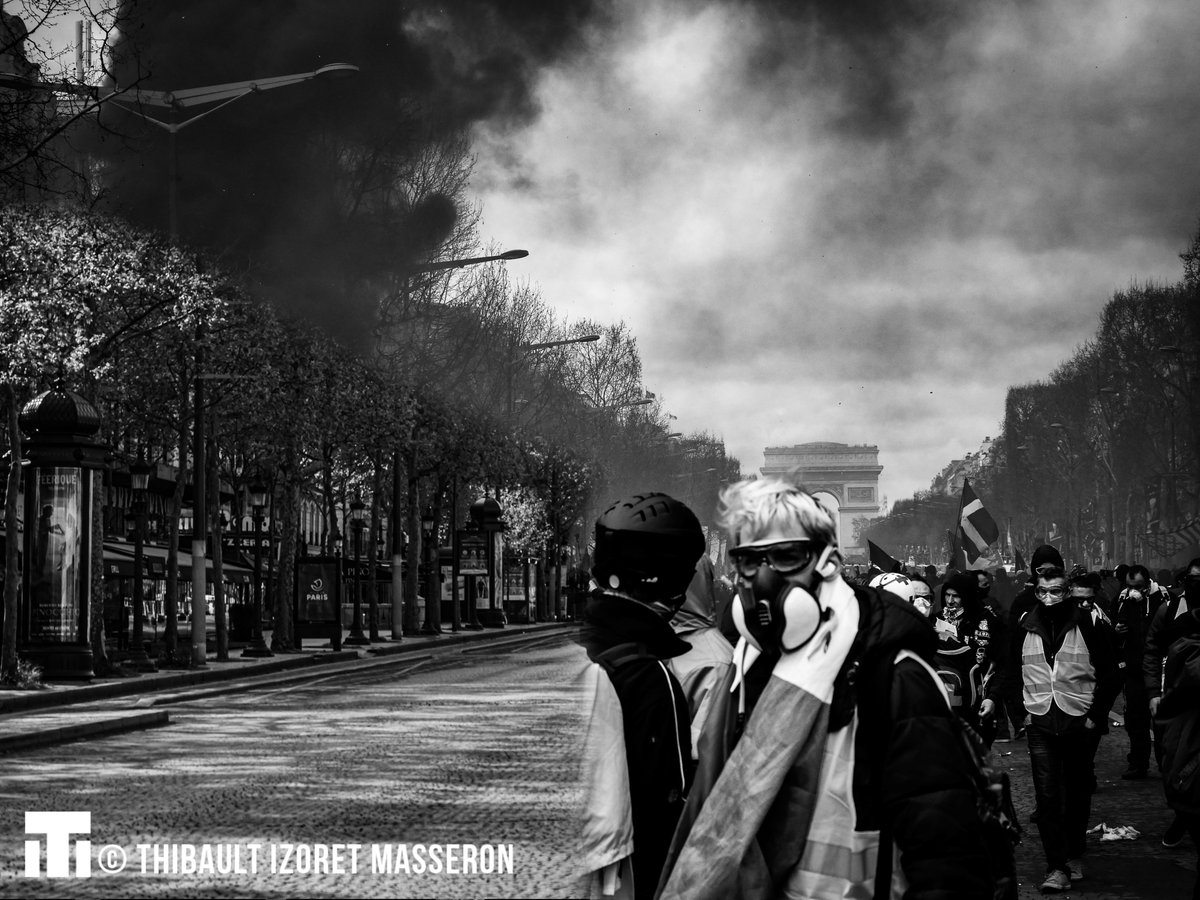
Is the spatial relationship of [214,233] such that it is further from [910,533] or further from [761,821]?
[910,533]

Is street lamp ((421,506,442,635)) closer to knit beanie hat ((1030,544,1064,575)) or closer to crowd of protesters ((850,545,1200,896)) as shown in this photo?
crowd of protesters ((850,545,1200,896))

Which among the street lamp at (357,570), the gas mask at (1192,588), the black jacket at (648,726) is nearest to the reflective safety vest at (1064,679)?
the gas mask at (1192,588)

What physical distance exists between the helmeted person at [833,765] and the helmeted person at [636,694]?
38cm

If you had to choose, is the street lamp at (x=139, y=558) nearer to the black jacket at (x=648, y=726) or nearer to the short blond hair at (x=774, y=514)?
the black jacket at (x=648, y=726)

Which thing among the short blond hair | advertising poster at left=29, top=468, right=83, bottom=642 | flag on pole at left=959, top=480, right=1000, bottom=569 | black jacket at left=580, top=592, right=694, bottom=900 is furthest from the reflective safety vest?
advertising poster at left=29, top=468, right=83, bottom=642

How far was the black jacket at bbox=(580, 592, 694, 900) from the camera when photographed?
4.05 meters

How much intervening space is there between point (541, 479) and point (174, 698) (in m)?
52.4

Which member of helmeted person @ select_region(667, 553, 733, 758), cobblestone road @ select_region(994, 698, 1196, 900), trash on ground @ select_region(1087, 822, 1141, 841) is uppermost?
helmeted person @ select_region(667, 553, 733, 758)

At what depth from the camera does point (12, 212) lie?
2725 centimetres

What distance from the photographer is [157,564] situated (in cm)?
4738

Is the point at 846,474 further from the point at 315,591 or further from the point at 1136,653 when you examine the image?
the point at 1136,653

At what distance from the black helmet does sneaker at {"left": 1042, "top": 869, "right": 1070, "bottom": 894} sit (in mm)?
5735

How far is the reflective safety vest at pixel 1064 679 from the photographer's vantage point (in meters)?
10.2

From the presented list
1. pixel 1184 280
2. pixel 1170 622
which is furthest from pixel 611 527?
pixel 1184 280
